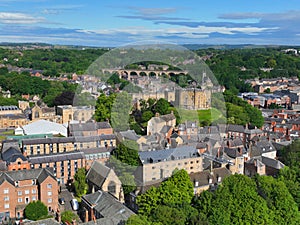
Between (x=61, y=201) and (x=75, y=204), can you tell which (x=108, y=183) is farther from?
(x=61, y=201)

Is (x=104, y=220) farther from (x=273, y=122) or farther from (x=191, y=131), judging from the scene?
(x=273, y=122)

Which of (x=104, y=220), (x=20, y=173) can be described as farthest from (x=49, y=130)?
(x=104, y=220)

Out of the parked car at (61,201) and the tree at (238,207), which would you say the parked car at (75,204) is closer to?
the parked car at (61,201)

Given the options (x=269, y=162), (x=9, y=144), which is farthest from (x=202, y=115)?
(x=9, y=144)

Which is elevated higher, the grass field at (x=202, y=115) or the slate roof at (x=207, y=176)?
the grass field at (x=202, y=115)

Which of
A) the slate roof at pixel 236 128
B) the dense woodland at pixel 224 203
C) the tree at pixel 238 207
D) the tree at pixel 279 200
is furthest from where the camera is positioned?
the slate roof at pixel 236 128

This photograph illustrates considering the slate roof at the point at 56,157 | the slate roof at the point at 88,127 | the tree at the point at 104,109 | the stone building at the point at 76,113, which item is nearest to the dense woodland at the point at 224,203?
the slate roof at the point at 56,157
